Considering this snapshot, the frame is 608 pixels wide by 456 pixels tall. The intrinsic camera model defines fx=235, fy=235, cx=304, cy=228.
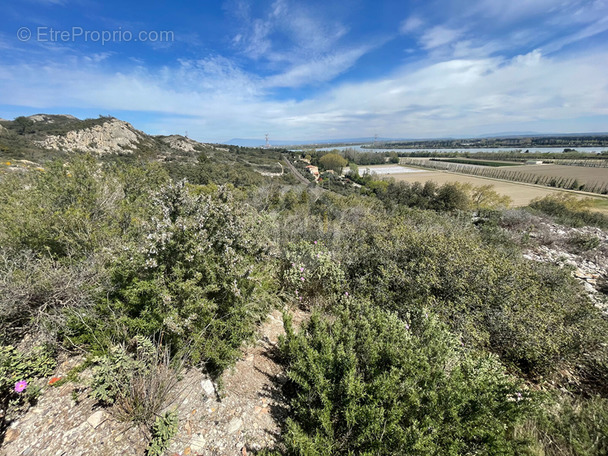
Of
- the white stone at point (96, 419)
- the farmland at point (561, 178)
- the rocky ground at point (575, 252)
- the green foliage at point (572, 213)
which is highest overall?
the white stone at point (96, 419)

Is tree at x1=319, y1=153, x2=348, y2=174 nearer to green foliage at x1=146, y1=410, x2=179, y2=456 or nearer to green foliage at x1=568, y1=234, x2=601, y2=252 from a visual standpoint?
green foliage at x1=568, y1=234, x2=601, y2=252

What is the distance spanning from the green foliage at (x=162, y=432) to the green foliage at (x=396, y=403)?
102 cm

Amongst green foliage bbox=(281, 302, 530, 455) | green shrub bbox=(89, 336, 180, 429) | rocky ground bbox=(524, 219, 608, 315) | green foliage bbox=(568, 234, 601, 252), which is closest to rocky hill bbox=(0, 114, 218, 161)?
green shrub bbox=(89, 336, 180, 429)

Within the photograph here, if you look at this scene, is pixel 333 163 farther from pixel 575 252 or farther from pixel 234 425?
pixel 234 425

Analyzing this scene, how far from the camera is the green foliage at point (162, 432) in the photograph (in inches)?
76.2

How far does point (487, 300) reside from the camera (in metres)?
3.75

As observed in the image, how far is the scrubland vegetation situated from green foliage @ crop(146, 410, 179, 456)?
15 mm

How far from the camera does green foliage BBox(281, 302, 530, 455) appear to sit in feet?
6.26

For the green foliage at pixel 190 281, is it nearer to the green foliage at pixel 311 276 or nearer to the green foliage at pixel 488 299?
the green foliage at pixel 311 276

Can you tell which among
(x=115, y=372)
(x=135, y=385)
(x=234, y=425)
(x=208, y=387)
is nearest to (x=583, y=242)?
(x=234, y=425)

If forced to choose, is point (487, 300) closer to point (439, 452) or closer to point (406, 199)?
point (439, 452)

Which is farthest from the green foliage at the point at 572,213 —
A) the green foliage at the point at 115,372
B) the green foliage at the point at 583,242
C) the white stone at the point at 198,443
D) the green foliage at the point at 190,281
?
the green foliage at the point at 115,372

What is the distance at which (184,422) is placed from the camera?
2.25m

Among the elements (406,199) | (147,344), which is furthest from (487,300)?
(406,199)
